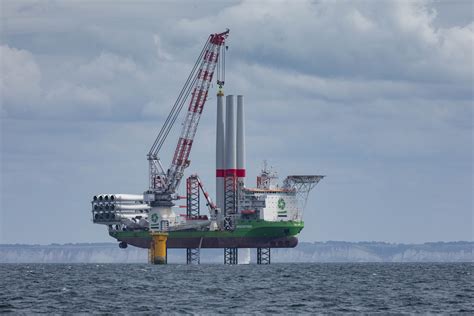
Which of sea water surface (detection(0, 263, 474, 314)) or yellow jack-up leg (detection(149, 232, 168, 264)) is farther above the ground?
yellow jack-up leg (detection(149, 232, 168, 264))

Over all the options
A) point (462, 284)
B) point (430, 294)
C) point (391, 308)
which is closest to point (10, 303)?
point (391, 308)

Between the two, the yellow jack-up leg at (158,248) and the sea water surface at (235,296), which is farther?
the yellow jack-up leg at (158,248)

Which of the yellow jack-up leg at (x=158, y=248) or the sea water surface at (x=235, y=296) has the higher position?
the yellow jack-up leg at (x=158, y=248)

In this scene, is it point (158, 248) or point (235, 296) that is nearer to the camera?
→ point (235, 296)

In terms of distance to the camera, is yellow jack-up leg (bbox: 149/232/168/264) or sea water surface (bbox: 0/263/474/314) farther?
yellow jack-up leg (bbox: 149/232/168/264)

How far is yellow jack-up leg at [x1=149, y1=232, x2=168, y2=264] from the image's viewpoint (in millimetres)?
197625

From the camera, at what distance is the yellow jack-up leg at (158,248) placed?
197625mm

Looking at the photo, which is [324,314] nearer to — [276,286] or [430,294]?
[430,294]

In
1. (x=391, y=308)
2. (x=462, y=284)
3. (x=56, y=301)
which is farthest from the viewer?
(x=462, y=284)

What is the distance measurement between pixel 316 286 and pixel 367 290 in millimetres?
9183

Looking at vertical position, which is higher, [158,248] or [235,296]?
[158,248]

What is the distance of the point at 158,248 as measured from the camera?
197625 millimetres

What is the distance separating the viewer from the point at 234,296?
333 feet

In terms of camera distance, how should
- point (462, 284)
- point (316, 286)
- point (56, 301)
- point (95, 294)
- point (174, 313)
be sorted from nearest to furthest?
1. point (174, 313)
2. point (56, 301)
3. point (95, 294)
4. point (316, 286)
5. point (462, 284)
